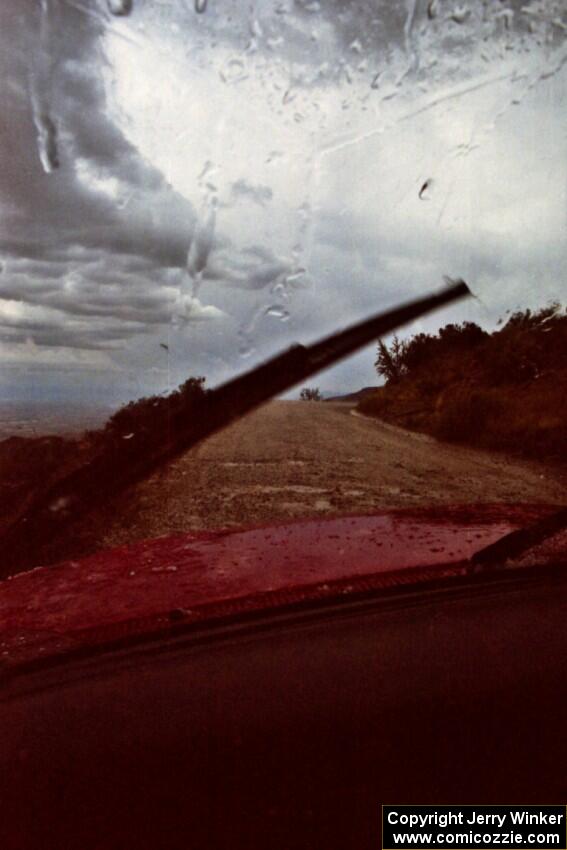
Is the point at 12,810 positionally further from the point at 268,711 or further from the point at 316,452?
the point at 316,452

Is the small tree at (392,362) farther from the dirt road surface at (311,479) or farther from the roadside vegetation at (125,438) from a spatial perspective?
the dirt road surface at (311,479)

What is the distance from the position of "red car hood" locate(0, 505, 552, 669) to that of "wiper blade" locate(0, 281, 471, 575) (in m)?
0.46

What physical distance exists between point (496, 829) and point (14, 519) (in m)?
1.13

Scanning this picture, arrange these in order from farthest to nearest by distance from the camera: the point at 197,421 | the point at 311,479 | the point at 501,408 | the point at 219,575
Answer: the point at 501,408 < the point at 311,479 < the point at 219,575 < the point at 197,421

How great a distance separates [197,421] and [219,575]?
831 millimetres

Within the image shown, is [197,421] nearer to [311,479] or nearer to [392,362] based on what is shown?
[392,362]

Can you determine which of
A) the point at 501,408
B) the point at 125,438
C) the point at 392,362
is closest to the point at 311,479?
the point at 392,362

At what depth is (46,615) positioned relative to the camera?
1843mm

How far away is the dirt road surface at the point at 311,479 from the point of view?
547 cm

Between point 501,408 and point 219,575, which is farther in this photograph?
point 501,408

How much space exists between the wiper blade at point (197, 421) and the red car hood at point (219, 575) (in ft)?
1.50

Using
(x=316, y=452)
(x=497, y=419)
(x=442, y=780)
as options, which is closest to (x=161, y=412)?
(x=442, y=780)

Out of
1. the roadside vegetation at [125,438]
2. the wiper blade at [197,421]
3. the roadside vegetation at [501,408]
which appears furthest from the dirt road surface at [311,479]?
the wiper blade at [197,421]

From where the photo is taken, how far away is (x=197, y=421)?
1416mm
